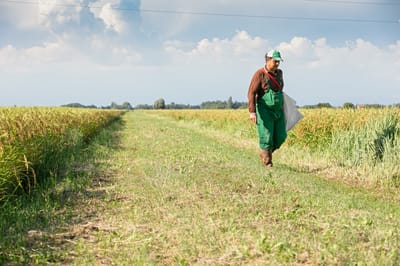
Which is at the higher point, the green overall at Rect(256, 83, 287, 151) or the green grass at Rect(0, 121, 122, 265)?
the green overall at Rect(256, 83, 287, 151)

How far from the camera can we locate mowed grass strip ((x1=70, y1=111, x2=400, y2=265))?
3.54 m

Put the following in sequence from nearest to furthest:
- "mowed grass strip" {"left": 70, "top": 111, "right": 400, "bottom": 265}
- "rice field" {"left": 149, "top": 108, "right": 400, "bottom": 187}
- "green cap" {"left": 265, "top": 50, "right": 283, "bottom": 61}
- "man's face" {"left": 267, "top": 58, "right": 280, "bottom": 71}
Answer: "mowed grass strip" {"left": 70, "top": 111, "right": 400, "bottom": 265}, "rice field" {"left": 149, "top": 108, "right": 400, "bottom": 187}, "green cap" {"left": 265, "top": 50, "right": 283, "bottom": 61}, "man's face" {"left": 267, "top": 58, "right": 280, "bottom": 71}

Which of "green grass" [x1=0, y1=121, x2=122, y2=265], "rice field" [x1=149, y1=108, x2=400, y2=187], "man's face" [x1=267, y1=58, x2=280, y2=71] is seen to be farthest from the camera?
"man's face" [x1=267, y1=58, x2=280, y2=71]

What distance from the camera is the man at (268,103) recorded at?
27.7 ft

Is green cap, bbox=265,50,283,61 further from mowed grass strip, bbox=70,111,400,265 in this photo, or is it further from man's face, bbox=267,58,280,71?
mowed grass strip, bbox=70,111,400,265

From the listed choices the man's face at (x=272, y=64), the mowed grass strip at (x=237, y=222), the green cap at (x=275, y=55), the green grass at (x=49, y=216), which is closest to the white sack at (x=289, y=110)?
the man's face at (x=272, y=64)

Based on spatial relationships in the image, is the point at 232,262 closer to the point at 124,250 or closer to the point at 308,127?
the point at 124,250

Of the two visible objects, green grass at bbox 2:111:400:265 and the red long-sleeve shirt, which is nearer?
green grass at bbox 2:111:400:265

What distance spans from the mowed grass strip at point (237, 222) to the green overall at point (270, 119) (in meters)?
1.16

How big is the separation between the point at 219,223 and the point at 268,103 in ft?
15.1

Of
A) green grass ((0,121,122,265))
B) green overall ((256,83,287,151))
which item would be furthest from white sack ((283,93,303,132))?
green grass ((0,121,122,265))

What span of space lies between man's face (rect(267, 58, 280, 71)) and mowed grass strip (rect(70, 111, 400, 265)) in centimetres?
223

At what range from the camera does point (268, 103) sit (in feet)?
28.0

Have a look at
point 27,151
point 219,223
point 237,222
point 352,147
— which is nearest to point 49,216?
point 27,151
